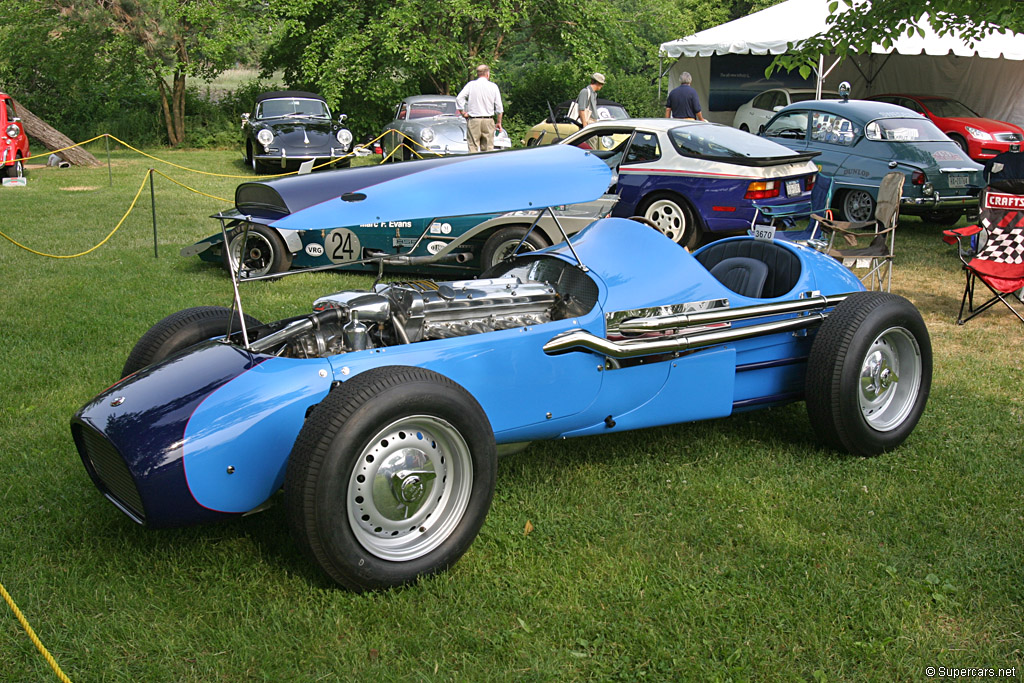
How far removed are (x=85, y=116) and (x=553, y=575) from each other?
24.0 meters

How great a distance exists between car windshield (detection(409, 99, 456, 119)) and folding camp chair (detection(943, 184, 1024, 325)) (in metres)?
11.7

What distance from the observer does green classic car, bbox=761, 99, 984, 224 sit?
1016cm

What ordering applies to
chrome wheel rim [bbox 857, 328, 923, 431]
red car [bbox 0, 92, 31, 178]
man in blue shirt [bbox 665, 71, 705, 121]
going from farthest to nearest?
1. red car [bbox 0, 92, 31, 178]
2. man in blue shirt [bbox 665, 71, 705, 121]
3. chrome wheel rim [bbox 857, 328, 923, 431]

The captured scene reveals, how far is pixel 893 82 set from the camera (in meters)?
20.3

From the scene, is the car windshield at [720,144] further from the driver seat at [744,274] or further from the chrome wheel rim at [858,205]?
the driver seat at [744,274]

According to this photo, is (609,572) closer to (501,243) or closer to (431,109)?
(501,243)

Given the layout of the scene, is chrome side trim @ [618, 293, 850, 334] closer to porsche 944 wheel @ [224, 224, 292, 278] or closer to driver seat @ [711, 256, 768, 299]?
driver seat @ [711, 256, 768, 299]

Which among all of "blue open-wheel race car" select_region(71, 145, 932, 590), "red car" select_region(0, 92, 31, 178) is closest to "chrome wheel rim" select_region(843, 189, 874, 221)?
"blue open-wheel race car" select_region(71, 145, 932, 590)

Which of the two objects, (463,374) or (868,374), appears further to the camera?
(868,374)

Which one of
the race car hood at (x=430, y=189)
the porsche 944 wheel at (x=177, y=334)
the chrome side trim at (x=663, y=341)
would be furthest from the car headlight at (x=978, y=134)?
the porsche 944 wheel at (x=177, y=334)

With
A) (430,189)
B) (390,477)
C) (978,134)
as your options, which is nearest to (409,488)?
(390,477)

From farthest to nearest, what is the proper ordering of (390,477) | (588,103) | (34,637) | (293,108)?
(293,108) → (588,103) → (390,477) → (34,637)

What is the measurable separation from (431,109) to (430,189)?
14176mm

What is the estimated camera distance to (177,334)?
4.13 meters
